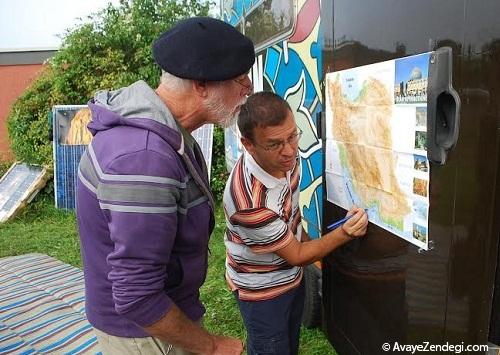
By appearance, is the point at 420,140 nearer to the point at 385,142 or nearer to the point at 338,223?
the point at 385,142

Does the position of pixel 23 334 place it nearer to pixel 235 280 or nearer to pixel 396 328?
pixel 235 280

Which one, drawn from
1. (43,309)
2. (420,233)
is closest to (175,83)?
(420,233)

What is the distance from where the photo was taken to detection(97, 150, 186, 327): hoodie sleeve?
118cm

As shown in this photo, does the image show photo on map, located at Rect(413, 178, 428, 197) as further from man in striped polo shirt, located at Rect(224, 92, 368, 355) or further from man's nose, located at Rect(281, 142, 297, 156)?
man's nose, located at Rect(281, 142, 297, 156)

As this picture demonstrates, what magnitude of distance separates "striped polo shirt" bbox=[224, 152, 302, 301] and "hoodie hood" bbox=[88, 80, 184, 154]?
666mm

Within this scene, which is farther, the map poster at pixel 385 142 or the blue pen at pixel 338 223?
the blue pen at pixel 338 223

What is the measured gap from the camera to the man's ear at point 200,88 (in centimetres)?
134

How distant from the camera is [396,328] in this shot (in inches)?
71.0

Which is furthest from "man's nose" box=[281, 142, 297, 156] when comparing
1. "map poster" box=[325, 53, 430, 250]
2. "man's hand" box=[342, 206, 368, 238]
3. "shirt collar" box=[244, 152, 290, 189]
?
"man's hand" box=[342, 206, 368, 238]

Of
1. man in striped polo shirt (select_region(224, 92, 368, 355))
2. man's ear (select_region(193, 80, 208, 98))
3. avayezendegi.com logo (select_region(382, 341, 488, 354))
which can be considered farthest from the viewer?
man in striped polo shirt (select_region(224, 92, 368, 355))

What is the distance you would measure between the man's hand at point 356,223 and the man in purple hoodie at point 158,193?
66 centimetres

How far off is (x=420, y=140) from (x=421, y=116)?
7 cm

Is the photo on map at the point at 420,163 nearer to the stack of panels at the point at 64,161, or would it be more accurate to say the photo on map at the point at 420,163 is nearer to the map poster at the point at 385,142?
the map poster at the point at 385,142

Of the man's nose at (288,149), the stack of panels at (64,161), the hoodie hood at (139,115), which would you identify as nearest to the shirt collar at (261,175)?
the man's nose at (288,149)
